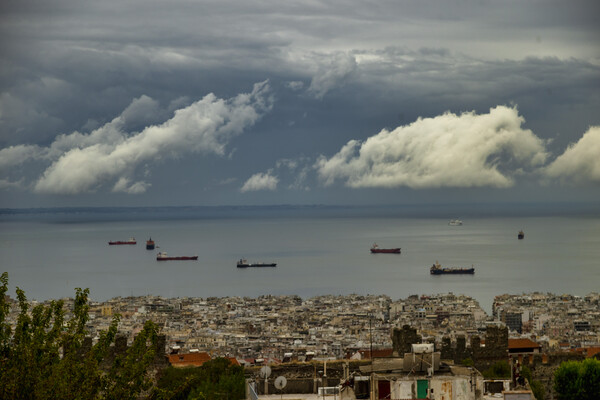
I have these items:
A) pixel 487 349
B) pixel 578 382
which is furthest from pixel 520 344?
pixel 578 382

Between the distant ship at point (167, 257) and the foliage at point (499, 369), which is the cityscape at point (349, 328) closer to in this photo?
the foliage at point (499, 369)

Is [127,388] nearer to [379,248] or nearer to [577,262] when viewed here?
[577,262]

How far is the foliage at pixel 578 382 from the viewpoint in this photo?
69.2 ft

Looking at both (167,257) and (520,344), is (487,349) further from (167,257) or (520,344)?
(167,257)

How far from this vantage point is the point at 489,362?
25.7 m

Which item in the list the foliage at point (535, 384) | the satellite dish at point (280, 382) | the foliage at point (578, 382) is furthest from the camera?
the foliage at point (578, 382)

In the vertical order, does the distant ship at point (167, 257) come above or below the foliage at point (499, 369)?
above

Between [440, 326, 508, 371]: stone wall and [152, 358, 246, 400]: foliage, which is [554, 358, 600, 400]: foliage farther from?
[152, 358, 246, 400]: foliage

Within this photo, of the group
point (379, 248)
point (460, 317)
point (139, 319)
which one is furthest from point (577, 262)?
point (139, 319)

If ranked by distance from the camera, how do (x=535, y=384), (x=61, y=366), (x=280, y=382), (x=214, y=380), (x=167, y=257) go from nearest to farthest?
(x=61, y=366) → (x=280, y=382) → (x=535, y=384) → (x=214, y=380) → (x=167, y=257)

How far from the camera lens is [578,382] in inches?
832

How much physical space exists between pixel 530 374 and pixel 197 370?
8125 mm

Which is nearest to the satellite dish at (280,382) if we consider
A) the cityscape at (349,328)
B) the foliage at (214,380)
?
the cityscape at (349,328)

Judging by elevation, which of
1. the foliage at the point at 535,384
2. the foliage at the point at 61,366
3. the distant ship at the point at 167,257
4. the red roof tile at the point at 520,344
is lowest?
the foliage at the point at 535,384
